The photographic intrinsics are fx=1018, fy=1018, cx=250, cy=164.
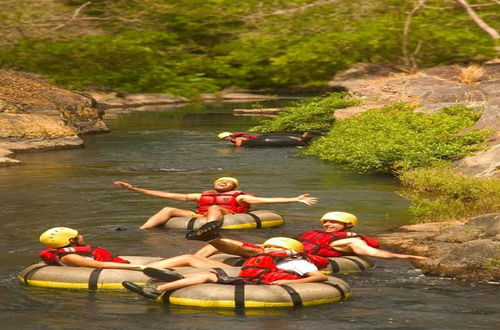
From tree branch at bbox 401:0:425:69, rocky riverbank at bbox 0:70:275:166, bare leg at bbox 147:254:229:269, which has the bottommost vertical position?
rocky riverbank at bbox 0:70:275:166

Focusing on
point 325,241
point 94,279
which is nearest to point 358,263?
point 325,241

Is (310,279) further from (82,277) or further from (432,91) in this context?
(432,91)

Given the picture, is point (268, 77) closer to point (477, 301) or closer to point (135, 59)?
point (135, 59)

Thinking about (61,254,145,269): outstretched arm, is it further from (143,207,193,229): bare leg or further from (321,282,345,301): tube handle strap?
(143,207,193,229): bare leg

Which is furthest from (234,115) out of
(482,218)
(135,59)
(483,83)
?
(135,59)

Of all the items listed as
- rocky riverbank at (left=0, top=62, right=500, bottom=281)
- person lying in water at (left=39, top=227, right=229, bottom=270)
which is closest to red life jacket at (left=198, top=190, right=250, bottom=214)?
rocky riverbank at (left=0, top=62, right=500, bottom=281)

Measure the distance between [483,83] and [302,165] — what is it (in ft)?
27.8

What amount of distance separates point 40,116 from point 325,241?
17159 mm

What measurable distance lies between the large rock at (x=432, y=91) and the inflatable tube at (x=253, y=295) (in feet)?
42.9

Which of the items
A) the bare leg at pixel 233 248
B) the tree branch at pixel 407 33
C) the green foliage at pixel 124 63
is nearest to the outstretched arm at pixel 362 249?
the bare leg at pixel 233 248

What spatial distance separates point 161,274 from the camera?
1138 centimetres

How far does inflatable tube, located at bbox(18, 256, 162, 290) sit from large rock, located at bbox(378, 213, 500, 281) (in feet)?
12.6

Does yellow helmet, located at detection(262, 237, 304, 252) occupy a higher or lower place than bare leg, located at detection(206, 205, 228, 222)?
higher

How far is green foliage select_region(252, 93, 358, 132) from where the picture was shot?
32438 millimetres
